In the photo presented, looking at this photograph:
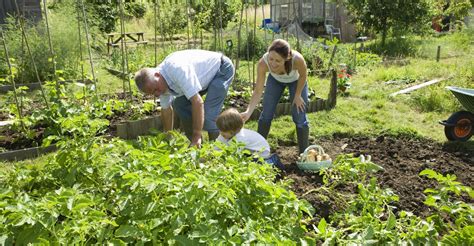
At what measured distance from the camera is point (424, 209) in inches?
132

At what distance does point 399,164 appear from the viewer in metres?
4.27

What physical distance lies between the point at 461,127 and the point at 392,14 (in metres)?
9.65

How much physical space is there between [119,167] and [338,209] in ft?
5.70

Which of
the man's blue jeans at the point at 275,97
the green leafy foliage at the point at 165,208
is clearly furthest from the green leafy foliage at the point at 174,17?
the green leafy foliage at the point at 165,208

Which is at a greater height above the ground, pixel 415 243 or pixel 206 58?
pixel 206 58

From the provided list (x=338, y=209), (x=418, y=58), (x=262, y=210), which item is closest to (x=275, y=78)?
(x=338, y=209)

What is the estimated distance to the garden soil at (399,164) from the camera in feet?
11.2

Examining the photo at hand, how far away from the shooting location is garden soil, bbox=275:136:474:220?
3408 millimetres

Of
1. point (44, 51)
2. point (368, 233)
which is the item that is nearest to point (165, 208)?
point (368, 233)

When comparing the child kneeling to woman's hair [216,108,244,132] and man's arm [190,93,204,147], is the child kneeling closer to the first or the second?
woman's hair [216,108,244,132]

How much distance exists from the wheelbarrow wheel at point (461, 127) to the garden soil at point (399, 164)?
4.6 inches

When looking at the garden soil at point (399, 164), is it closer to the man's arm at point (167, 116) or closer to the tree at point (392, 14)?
the man's arm at point (167, 116)

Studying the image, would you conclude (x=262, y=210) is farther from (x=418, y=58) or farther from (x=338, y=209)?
(x=418, y=58)

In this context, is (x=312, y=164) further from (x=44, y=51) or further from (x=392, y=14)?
(x=392, y=14)
